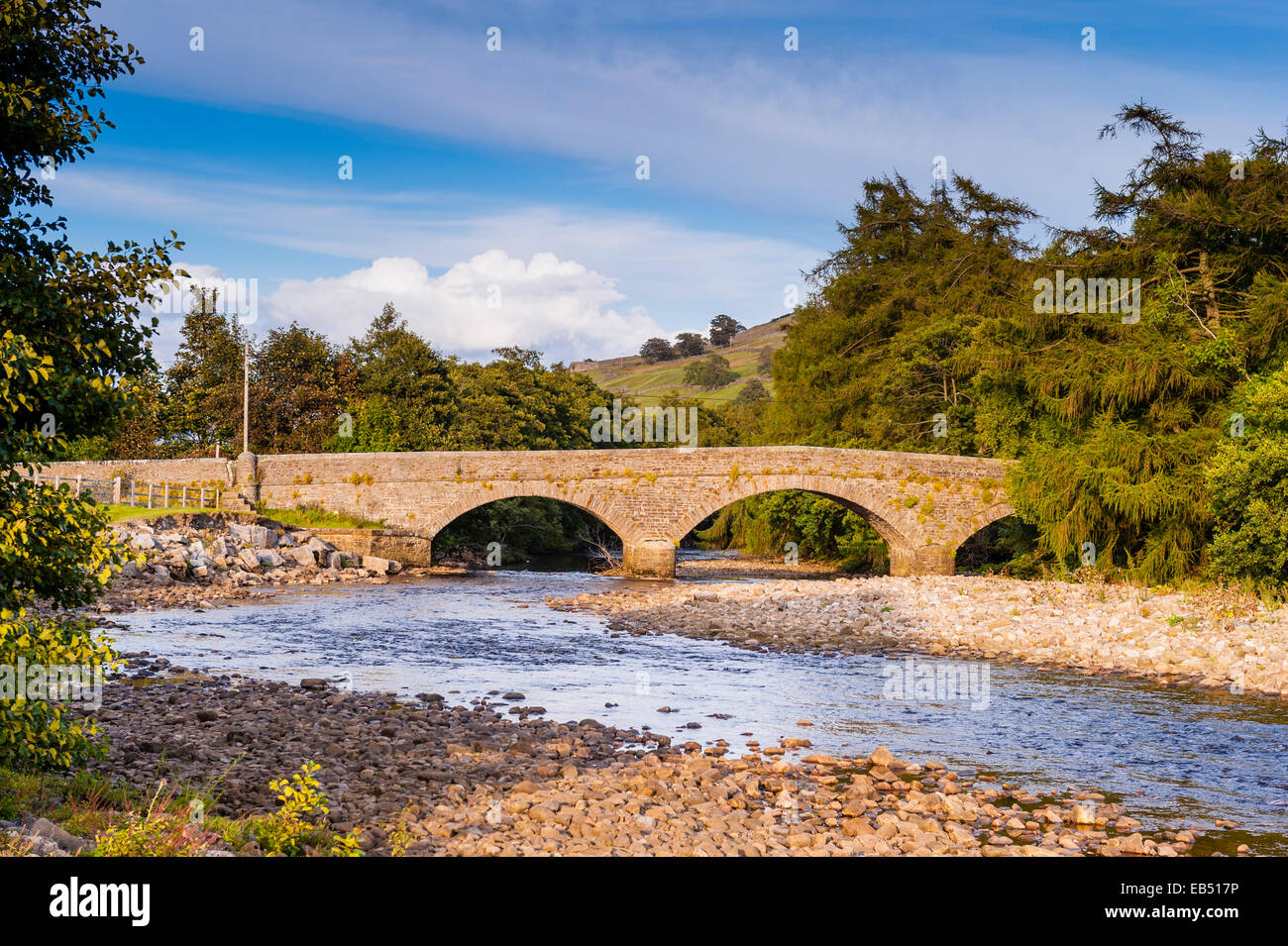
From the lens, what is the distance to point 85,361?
648cm

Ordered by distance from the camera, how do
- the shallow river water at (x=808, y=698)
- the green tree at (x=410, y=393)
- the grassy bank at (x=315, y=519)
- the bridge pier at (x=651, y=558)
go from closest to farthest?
1. the shallow river water at (x=808, y=698)
2. the bridge pier at (x=651, y=558)
3. the grassy bank at (x=315, y=519)
4. the green tree at (x=410, y=393)

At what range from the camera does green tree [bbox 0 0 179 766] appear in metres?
5.95

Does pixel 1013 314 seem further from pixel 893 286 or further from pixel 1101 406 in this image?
pixel 893 286

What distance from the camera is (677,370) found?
13600cm

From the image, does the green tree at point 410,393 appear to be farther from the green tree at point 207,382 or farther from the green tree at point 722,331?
the green tree at point 722,331

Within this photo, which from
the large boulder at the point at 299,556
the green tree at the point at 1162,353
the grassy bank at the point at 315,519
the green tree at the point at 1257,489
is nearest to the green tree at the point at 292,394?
the grassy bank at the point at 315,519

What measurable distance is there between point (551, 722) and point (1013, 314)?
2358 cm

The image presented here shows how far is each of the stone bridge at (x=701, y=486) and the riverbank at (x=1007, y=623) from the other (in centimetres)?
632

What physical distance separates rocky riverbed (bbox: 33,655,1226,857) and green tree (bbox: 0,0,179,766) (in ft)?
4.47

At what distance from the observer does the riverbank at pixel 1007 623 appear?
15312mm

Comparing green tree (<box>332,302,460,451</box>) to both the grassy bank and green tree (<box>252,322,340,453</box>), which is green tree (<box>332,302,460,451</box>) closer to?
green tree (<box>252,322,340,453</box>)
